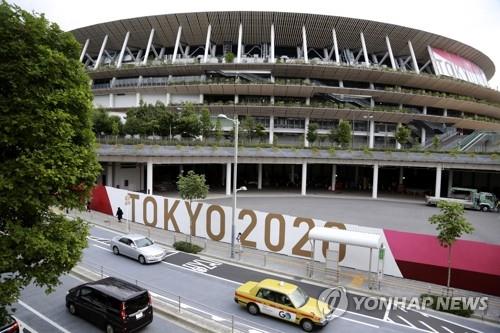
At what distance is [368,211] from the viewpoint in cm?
3341

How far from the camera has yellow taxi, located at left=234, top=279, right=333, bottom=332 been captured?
459 inches

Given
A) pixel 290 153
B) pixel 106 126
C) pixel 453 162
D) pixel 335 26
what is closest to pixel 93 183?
pixel 290 153

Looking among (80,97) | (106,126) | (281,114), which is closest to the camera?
(80,97)

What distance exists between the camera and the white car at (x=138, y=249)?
17953 millimetres

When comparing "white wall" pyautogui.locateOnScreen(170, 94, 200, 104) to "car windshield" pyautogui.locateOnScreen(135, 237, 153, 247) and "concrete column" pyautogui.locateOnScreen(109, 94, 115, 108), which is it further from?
"car windshield" pyautogui.locateOnScreen(135, 237, 153, 247)

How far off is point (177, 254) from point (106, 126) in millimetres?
33519

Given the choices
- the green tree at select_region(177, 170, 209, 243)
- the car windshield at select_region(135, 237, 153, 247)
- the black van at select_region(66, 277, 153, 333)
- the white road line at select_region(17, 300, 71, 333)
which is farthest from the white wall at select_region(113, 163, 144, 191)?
the black van at select_region(66, 277, 153, 333)

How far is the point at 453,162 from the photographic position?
4066cm

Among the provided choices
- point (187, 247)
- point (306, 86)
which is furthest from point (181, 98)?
point (187, 247)

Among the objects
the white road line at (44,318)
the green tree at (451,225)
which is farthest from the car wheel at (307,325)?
the white road line at (44,318)

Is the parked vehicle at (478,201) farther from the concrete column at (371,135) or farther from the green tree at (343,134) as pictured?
the concrete column at (371,135)

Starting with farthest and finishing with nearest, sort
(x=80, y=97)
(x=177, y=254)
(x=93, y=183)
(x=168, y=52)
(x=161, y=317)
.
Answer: (x=168, y=52), (x=177, y=254), (x=161, y=317), (x=93, y=183), (x=80, y=97)

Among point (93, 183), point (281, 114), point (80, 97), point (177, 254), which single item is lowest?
point (177, 254)

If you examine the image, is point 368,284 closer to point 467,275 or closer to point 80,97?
point 467,275
